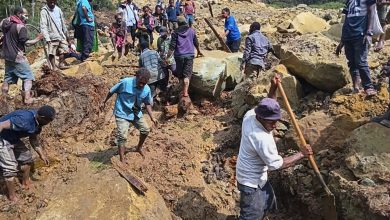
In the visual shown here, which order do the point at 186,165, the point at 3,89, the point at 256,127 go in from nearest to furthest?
the point at 256,127 → the point at 186,165 → the point at 3,89

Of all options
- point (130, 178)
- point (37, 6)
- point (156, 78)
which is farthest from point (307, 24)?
point (37, 6)

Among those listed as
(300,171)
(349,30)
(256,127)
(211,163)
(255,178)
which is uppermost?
(349,30)

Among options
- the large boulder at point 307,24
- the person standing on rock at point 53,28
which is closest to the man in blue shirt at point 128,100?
the person standing on rock at point 53,28

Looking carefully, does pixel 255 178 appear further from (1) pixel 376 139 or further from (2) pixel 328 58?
(2) pixel 328 58

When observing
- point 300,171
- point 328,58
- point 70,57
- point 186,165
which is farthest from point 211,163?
point 70,57

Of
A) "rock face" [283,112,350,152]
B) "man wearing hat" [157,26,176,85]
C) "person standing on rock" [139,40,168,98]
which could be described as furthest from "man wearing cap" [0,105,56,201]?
"man wearing hat" [157,26,176,85]

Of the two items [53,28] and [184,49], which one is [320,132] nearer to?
[184,49]

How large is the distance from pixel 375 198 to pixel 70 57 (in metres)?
8.15

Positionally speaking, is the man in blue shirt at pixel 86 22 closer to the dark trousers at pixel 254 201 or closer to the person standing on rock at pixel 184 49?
the person standing on rock at pixel 184 49

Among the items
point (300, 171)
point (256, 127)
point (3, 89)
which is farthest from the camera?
point (3, 89)

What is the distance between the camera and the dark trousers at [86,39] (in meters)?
8.96

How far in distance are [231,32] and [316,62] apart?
413 centimetres

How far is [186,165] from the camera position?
634 centimetres

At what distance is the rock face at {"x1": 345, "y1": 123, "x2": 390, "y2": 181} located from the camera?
14.2 ft
